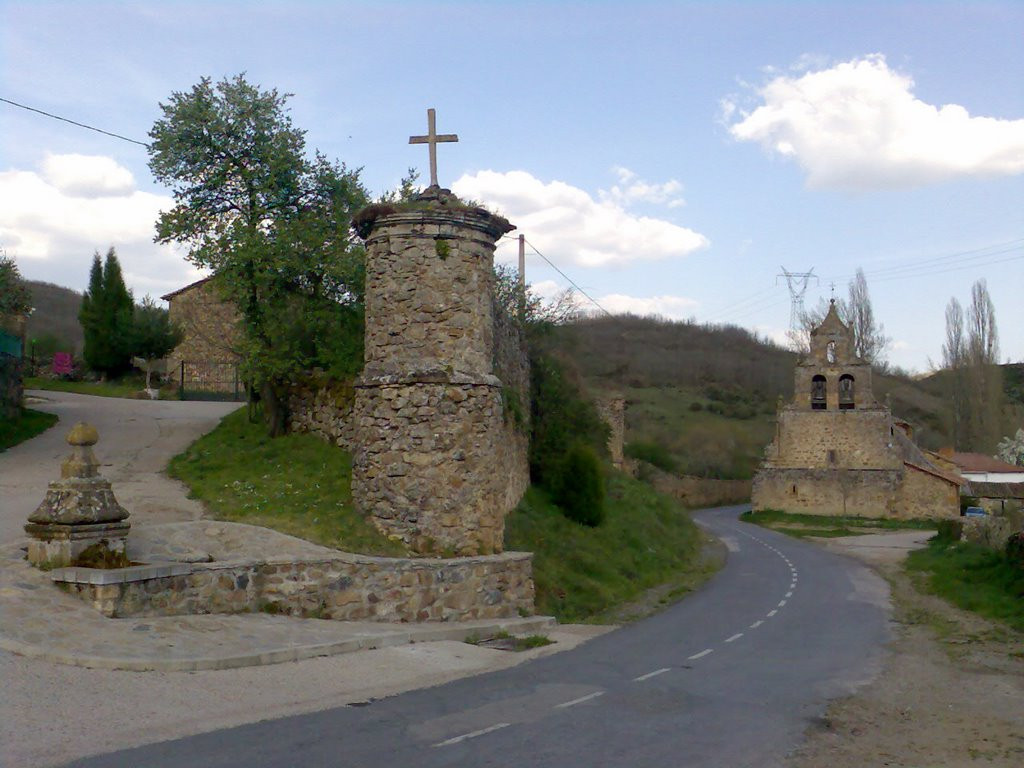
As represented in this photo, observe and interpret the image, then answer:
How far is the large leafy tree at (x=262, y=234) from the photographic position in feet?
56.9

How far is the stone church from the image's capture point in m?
48.0

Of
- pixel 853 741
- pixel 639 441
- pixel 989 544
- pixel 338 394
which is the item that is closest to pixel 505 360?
pixel 338 394

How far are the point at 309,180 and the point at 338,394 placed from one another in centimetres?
486

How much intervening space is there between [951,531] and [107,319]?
35003 mm

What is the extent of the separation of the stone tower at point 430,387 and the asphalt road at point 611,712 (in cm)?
295

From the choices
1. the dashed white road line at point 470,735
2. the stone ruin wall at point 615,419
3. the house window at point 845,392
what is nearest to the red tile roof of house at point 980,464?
the house window at point 845,392

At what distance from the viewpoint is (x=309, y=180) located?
62.5 ft

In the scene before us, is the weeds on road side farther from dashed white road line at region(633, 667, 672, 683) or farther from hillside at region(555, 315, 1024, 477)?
hillside at region(555, 315, 1024, 477)

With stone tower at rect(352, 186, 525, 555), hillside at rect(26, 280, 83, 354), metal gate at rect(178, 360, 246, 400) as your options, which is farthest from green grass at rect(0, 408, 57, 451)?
hillside at rect(26, 280, 83, 354)

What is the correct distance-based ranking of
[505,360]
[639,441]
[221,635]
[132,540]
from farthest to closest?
1. [639,441]
2. [505,360]
3. [132,540]
4. [221,635]

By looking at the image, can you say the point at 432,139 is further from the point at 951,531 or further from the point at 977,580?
the point at 951,531

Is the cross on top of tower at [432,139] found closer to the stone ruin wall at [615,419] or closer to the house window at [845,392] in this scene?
the stone ruin wall at [615,419]

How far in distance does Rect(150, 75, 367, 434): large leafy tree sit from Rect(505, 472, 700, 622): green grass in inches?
209

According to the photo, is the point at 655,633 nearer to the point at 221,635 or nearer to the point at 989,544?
the point at 221,635
